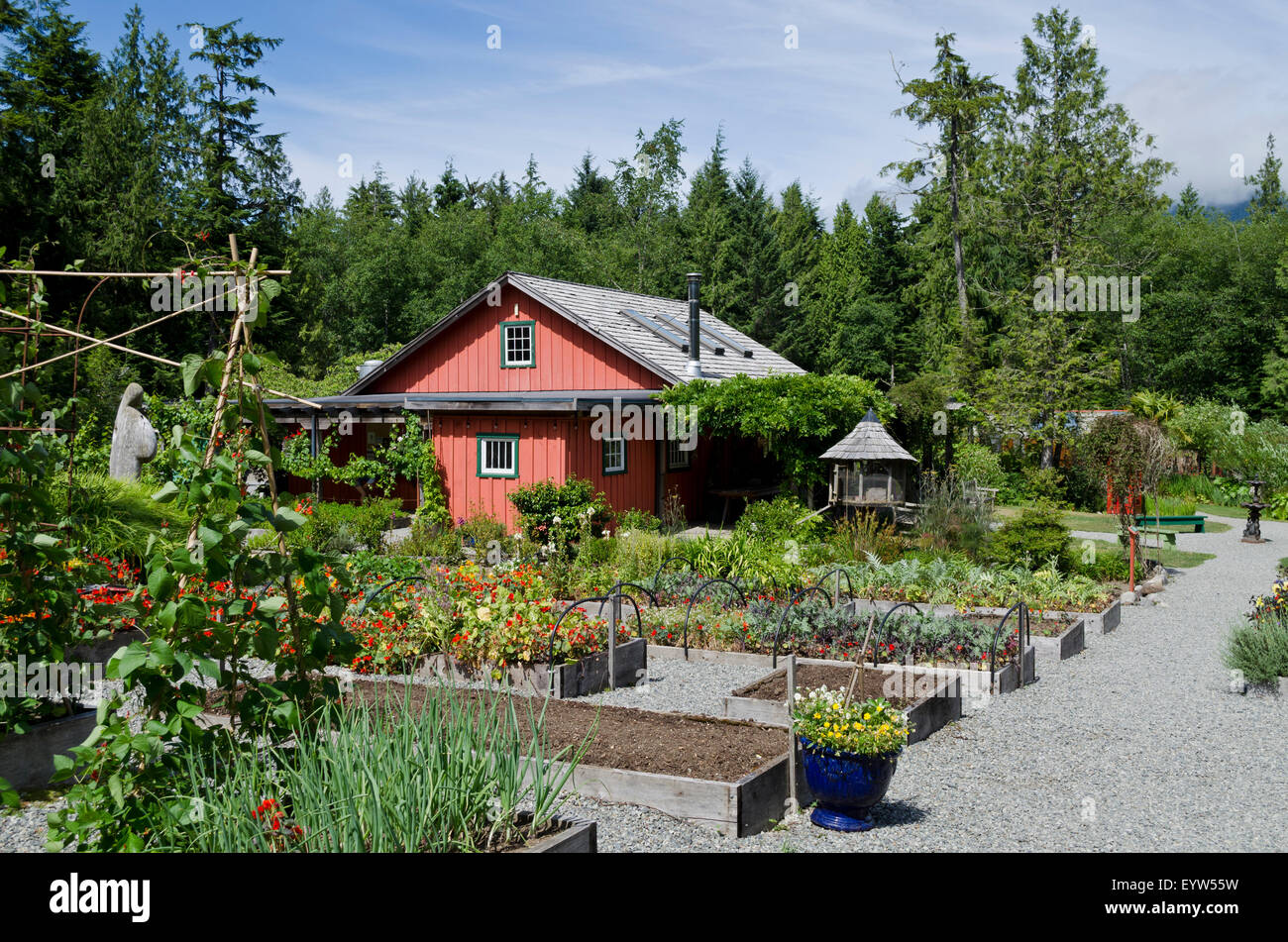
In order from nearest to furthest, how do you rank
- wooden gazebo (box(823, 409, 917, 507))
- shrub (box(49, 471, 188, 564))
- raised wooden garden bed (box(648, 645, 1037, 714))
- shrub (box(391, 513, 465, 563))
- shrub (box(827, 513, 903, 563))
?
1. raised wooden garden bed (box(648, 645, 1037, 714))
2. shrub (box(49, 471, 188, 564))
3. shrub (box(827, 513, 903, 563))
4. wooden gazebo (box(823, 409, 917, 507))
5. shrub (box(391, 513, 465, 563))

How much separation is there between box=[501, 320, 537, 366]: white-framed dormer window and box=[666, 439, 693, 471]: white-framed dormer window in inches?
137

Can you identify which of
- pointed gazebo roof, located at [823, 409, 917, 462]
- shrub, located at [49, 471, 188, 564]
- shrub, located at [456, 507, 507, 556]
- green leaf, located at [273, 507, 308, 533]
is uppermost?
pointed gazebo roof, located at [823, 409, 917, 462]

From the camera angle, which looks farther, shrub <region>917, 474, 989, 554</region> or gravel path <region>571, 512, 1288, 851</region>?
shrub <region>917, 474, 989, 554</region>

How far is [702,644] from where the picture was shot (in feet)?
33.1

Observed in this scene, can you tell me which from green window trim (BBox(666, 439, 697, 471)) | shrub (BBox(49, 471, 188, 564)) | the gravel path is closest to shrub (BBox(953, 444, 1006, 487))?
green window trim (BBox(666, 439, 697, 471))

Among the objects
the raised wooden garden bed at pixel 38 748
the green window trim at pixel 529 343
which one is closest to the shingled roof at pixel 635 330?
the green window trim at pixel 529 343

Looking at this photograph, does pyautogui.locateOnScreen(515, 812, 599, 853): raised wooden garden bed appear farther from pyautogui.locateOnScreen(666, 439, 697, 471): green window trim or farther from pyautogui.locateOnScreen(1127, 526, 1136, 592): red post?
pyautogui.locateOnScreen(666, 439, 697, 471): green window trim

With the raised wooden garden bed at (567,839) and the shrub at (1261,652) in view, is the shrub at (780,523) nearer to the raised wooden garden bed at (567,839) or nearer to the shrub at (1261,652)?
the shrub at (1261,652)

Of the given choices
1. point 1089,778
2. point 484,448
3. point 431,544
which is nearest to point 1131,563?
point 1089,778

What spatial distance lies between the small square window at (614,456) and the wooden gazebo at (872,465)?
4465 millimetres

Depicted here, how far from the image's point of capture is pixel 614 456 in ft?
60.6

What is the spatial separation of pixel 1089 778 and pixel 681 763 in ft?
9.25

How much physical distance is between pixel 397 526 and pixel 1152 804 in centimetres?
1566

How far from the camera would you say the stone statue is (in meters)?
15.7
